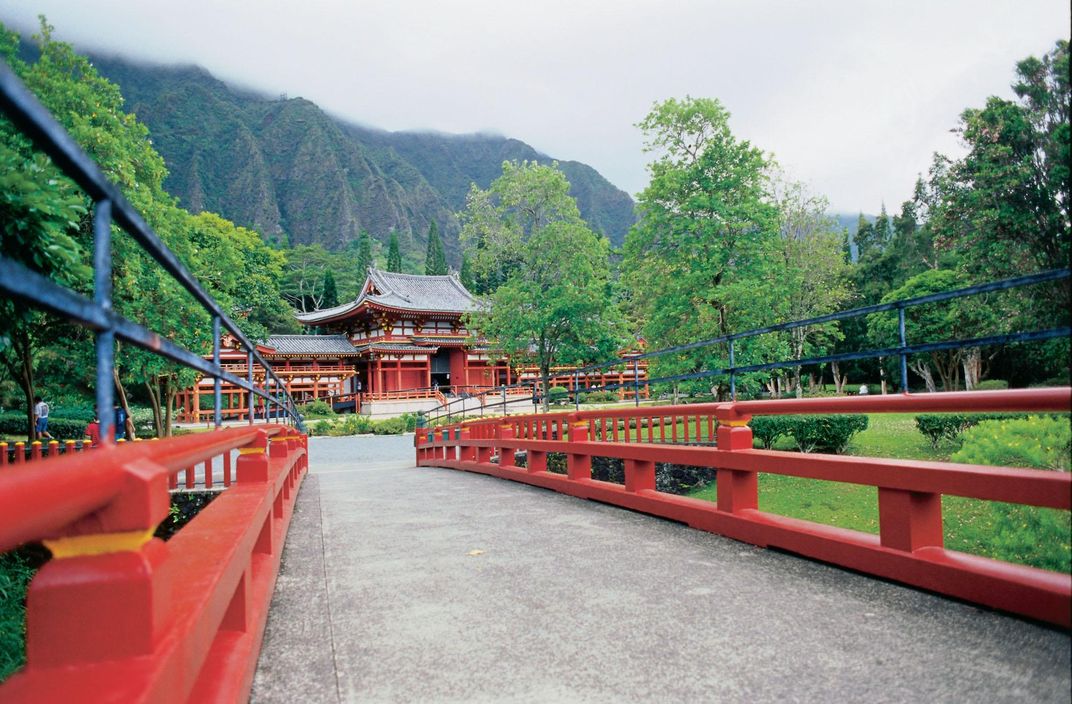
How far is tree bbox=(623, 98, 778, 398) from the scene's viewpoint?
11.3 m

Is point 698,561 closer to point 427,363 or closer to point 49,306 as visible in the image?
point 49,306

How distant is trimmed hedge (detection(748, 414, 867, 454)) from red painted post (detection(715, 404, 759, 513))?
695cm

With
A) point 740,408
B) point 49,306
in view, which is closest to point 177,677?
point 49,306

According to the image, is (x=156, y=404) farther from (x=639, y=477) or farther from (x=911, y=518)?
(x=911, y=518)

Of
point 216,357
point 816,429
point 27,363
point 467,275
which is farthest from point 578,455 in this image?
point 467,275

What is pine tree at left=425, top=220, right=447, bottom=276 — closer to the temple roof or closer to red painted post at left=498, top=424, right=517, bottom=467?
the temple roof

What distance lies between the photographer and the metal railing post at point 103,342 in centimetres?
101

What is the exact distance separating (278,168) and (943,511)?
10181 centimetres

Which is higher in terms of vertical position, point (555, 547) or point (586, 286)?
point (586, 286)

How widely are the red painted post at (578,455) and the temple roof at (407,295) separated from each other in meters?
27.5

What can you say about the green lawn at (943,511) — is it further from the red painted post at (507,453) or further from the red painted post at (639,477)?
the red painted post at (507,453)

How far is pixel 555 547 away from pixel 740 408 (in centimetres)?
126

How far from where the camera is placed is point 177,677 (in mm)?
1003

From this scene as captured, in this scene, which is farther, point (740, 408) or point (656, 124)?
point (656, 124)
